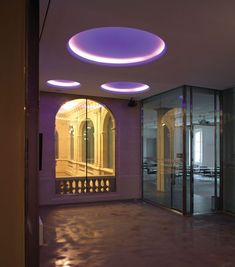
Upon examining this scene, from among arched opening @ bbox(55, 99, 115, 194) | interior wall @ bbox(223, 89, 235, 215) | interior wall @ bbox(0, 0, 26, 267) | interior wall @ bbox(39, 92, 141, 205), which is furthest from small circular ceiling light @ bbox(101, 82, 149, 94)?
interior wall @ bbox(0, 0, 26, 267)

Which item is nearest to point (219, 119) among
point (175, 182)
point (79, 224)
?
point (175, 182)

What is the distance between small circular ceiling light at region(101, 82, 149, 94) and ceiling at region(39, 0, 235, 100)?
46.0 inches

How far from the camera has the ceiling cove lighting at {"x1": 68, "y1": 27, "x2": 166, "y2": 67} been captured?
386cm

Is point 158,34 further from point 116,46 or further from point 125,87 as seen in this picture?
point 125,87

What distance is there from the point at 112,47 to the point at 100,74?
Result: 80 cm

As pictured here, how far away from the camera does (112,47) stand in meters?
4.28

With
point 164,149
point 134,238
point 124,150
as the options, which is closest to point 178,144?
point 164,149

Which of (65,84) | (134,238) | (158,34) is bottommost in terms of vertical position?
(134,238)

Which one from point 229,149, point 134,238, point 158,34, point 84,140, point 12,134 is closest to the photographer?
point 12,134

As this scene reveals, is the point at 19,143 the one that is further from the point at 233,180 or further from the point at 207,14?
the point at 233,180

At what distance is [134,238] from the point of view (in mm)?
4438

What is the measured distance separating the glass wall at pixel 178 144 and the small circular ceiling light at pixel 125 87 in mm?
632

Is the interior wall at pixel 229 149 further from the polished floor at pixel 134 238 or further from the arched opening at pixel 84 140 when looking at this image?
the arched opening at pixel 84 140

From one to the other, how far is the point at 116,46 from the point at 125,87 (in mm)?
2735
